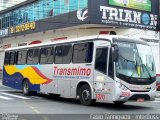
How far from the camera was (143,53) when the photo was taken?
16234mm

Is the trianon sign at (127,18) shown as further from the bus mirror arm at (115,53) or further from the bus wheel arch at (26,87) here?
the bus mirror arm at (115,53)

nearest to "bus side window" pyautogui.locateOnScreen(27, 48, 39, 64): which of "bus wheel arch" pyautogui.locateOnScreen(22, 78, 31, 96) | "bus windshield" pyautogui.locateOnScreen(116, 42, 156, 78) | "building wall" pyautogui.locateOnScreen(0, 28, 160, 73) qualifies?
"bus wheel arch" pyautogui.locateOnScreen(22, 78, 31, 96)

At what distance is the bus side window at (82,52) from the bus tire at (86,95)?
3.93 feet

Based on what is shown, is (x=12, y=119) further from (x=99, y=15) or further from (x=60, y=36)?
(x=60, y=36)

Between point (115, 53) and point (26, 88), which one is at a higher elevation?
point (115, 53)

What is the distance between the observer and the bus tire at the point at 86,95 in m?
16.6

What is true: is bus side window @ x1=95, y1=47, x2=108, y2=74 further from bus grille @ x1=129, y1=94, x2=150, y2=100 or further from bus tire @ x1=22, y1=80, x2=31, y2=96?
bus tire @ x1=22, y1=80, x2=31, y2=96

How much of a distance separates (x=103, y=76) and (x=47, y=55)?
5.40 metres

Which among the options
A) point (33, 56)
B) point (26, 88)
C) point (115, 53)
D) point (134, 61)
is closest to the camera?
point (115, 53)

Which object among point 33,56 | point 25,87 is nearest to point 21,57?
point 33,56

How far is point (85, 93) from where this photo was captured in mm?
16828

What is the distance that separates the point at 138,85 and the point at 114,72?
3.80 ft

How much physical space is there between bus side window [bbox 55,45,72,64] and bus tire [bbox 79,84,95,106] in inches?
69.4

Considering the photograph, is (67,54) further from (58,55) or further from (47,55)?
(47,55)
